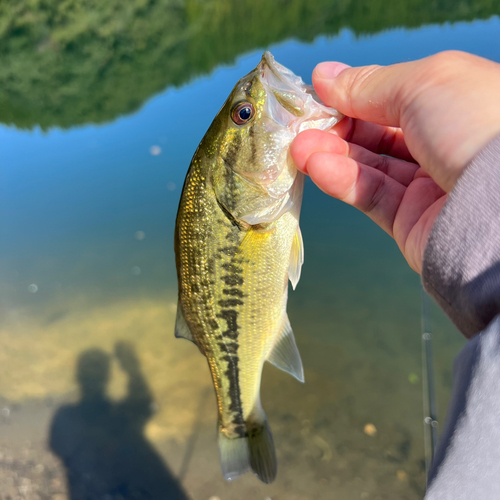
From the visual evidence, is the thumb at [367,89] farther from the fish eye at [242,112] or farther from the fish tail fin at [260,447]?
the fish tail fin at [260,447]

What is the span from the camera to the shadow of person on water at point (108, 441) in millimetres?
3480

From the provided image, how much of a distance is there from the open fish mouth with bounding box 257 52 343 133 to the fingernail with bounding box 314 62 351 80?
0.27 ft

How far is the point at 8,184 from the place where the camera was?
303 inches

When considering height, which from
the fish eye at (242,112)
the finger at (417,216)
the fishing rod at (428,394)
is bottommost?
the fishing rod at (428,394)

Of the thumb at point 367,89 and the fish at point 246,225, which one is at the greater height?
the thumb at point 367,89

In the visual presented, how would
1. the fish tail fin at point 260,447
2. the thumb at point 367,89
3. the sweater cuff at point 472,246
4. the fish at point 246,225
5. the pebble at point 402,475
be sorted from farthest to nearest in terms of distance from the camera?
the pebble at point 402,475
the fish tail fin at point 260,447
the fish at point 246,225
the thumb at point 367,89
the sweater cuff at point 472,246

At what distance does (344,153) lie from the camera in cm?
150

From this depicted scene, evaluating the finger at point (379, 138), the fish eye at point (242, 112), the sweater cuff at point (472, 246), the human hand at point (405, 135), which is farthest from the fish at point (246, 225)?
the sweater cuff at point (472, 246)

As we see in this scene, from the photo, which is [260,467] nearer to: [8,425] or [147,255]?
[8,425]

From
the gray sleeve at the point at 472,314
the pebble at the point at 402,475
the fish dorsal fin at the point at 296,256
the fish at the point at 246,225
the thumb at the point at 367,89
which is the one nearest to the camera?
the gray sleeve at the point at 472,314

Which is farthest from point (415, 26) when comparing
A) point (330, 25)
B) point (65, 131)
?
point (65, 131)

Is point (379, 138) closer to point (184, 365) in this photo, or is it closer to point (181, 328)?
point (181, 328)

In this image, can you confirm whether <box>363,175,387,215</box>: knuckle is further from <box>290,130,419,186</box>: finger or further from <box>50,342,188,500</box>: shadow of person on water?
<box>50,342,188,500</box>: shadow of person on water

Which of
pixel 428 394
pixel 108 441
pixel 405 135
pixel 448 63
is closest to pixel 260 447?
pixel 405 135
